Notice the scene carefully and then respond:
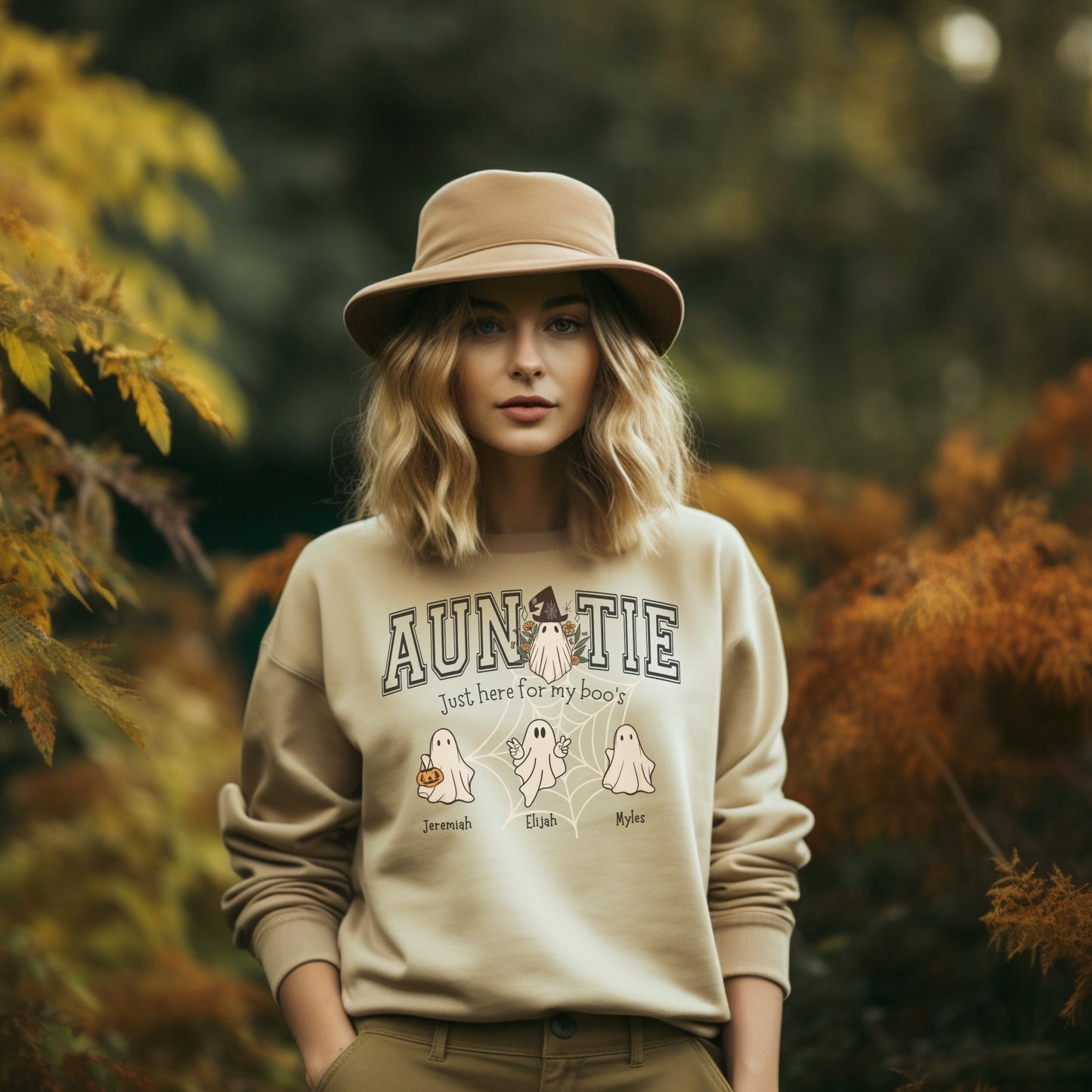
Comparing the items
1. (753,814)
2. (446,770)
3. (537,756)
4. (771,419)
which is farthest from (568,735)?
(771,419)

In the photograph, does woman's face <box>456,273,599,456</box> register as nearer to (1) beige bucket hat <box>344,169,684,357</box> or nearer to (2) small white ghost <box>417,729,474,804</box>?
(1) beige bucket hat <box>344,169,684,357</box>

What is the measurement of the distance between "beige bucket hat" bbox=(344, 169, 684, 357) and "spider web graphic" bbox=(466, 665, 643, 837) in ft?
2.09

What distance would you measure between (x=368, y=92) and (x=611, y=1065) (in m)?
9.17

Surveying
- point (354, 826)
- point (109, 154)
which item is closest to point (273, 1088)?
point (354, 826)

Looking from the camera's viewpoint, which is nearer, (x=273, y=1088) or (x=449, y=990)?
(x=449, y=990)

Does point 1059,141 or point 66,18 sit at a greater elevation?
point 66,18

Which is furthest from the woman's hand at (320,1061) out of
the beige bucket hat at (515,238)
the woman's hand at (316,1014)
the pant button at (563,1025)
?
the beige bucket hat at (515,238)

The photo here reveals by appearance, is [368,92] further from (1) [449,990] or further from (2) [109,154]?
(1) [449,990]

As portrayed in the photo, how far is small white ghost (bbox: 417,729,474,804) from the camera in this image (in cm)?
196

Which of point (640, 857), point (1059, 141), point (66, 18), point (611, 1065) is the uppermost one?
point (66, 18)

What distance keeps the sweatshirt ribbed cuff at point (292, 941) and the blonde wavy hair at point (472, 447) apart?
2.03ft

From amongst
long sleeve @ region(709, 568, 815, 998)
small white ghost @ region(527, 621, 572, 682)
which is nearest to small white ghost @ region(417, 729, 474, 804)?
small white ghost @ region(527, 621, 572, 682)

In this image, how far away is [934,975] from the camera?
281 cm

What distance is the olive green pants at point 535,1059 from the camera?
6.08 feet
